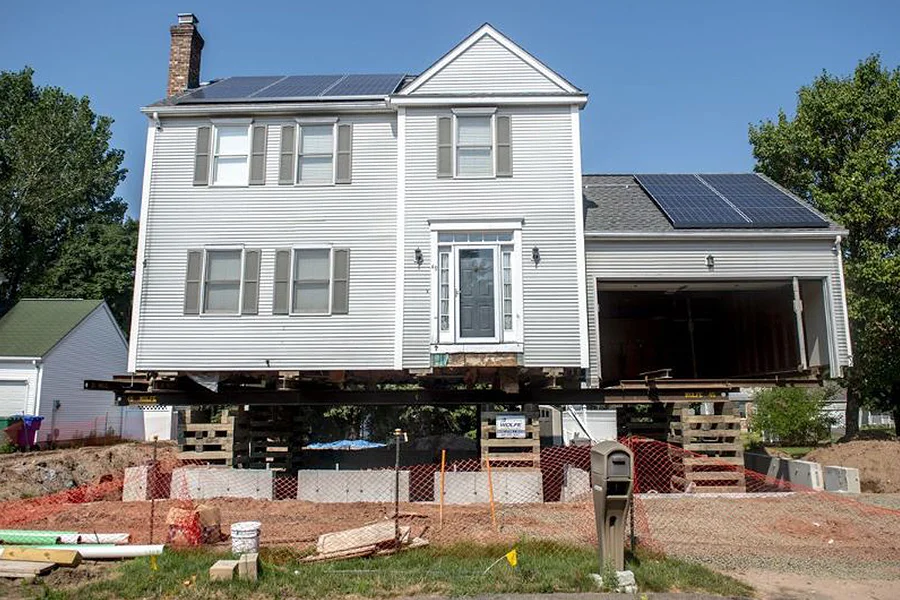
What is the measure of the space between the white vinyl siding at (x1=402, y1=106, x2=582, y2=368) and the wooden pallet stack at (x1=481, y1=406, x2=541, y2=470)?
145 centimetres

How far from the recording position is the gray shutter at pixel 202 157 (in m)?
15.6

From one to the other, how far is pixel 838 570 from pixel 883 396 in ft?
92.6

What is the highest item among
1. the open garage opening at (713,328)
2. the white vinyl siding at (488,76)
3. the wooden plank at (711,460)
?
the white vinyl siding at (488,76)

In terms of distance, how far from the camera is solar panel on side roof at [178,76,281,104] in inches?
641

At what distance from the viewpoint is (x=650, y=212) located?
1688 cm

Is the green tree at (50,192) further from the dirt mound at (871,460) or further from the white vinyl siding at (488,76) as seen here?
the dirt mound at (871,460)

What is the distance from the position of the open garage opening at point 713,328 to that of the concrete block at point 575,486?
3.60m

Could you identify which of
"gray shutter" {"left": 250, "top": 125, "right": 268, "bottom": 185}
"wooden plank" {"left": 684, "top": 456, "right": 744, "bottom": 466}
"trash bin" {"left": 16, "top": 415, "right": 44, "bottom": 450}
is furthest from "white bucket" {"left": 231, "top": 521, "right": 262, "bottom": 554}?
"trash bin" {"left": 16, "top": 415, "right": 44, "bottom": 450}

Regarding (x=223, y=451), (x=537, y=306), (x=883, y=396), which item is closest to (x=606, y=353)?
(x=537, y=306)

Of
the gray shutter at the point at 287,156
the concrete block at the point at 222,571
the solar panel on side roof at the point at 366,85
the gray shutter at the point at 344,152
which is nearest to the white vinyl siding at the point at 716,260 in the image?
the gray shutter at the point at 344,152

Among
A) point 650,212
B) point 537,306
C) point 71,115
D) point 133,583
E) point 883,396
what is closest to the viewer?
point 133,583

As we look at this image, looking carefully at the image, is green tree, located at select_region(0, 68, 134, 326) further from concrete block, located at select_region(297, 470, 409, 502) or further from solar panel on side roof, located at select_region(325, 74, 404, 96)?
concrete block, located at select_region(297, 470, 409, 502)

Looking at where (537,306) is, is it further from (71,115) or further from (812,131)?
(71,115)

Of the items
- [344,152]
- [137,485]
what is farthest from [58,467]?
[344,152]
